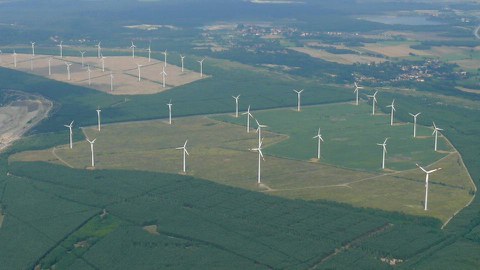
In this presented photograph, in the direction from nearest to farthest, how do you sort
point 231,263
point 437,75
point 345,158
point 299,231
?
point 231,263 → point 299,231 → point 345,158 → point 437,75

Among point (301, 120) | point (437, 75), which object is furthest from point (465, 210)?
point (437, 75)

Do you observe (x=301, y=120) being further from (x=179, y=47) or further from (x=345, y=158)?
(x=179, y=47)

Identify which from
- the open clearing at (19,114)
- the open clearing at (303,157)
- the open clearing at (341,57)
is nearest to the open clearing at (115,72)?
the open clearing at (19,114)

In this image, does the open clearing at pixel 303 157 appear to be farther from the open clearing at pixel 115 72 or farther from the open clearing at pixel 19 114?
the open clearing at pixel 115 72

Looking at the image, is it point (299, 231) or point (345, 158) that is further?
point (345, 158)

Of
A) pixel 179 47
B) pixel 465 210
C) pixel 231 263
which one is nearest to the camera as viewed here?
pixel 231 263

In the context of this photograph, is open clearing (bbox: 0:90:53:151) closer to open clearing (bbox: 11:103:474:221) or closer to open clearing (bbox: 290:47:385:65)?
open clearing (bbox: 11:103:474:221)
